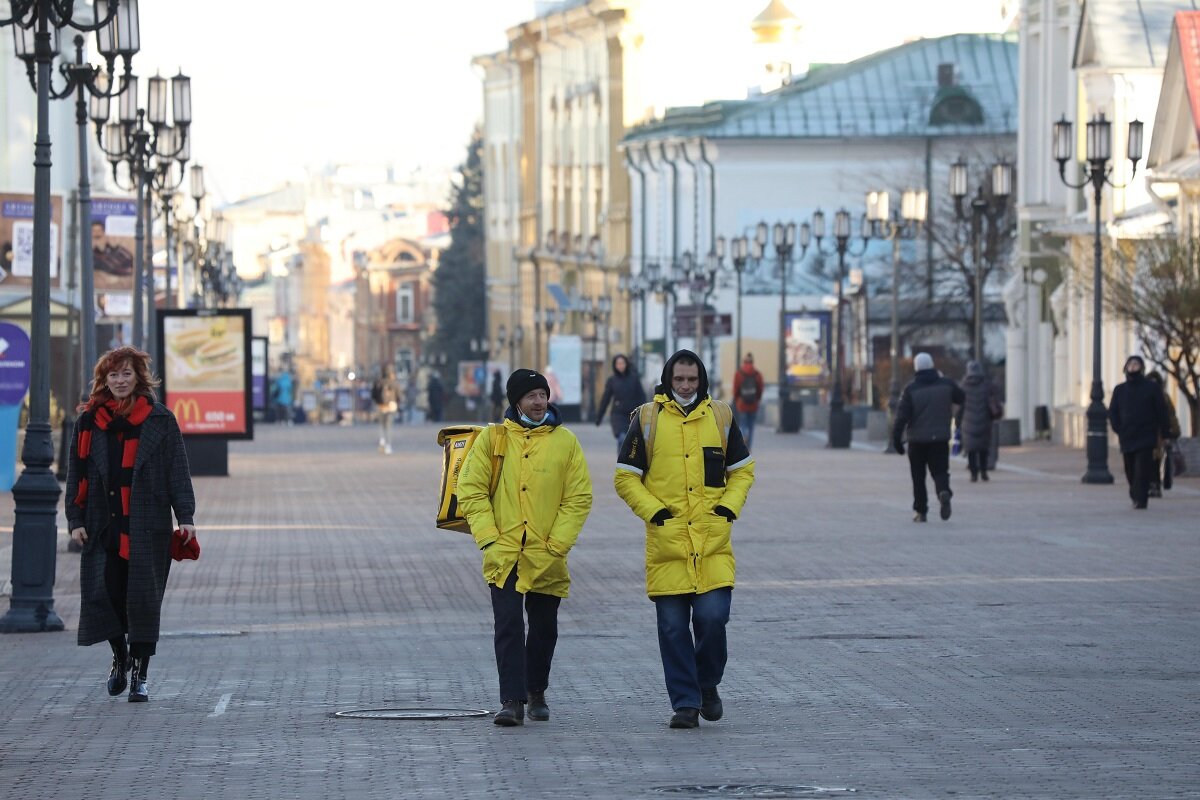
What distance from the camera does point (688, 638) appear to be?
11258 mm

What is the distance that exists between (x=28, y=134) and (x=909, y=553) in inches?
1670

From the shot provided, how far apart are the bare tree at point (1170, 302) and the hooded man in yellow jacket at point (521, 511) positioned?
77.5 ft

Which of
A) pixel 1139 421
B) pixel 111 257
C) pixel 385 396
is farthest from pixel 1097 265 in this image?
pixel 385 396

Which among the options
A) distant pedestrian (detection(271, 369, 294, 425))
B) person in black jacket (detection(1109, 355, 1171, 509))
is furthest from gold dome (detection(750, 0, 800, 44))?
person in black jacket (detection(1109, 355, 1171, 509))

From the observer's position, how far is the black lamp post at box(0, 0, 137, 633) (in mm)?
15977

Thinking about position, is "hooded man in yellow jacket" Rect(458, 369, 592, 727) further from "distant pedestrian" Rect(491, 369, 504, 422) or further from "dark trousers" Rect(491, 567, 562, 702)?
"distant pedestrian" Rect(491, 369, 504, 422)

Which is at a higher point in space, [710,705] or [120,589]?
[120,589]

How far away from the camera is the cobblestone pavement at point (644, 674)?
32.8ft

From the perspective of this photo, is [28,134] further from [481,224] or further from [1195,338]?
[481,224]

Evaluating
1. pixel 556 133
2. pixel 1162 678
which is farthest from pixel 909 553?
pixel 556 133

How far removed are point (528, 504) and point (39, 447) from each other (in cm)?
594

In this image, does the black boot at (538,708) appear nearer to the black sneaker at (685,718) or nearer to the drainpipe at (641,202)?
the black sneaker at (685,718)

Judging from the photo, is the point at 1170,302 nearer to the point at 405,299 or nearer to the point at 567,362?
the point at 567,362

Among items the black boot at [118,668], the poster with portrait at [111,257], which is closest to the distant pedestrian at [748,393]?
the poster with portrait at [111,257]
